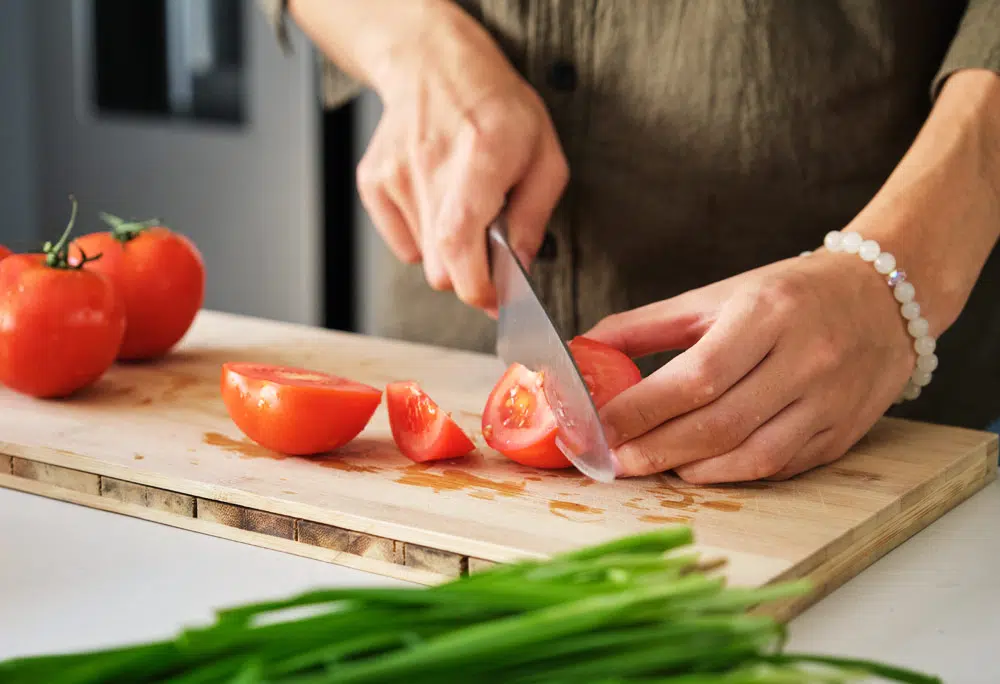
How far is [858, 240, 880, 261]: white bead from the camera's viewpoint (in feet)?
3.80

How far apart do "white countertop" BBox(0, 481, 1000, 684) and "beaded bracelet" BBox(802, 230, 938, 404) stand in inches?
6.7

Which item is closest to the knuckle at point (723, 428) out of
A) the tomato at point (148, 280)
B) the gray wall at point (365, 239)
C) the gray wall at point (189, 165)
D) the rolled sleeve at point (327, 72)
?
the tomato at point (148, 280)

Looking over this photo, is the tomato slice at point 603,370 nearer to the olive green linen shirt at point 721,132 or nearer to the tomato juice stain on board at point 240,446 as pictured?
the tomato juice stain on board at point 240,446

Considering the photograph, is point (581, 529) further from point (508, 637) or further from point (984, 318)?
point (984, 318)

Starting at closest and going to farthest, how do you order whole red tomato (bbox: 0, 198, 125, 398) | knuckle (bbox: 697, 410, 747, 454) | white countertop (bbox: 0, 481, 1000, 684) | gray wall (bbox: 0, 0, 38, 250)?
white countertop (bbox: 0, 481, 1000, 684) < knuckle (bbox: 697, 410, 747, 454) < whole red tomato (bbox: 0, 198, 125, 398) < gray wall (bbox: 0, 0, 38, 250)

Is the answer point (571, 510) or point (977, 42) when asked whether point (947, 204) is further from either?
point (571, 510)

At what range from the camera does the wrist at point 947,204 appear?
1.18 meters

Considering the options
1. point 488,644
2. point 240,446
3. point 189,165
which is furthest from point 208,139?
point 488,644

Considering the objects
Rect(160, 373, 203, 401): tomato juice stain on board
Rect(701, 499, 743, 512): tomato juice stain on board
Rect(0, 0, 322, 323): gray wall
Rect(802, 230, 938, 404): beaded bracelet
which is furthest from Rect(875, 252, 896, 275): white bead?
Rect(0, 0, 322, 323): gray wall

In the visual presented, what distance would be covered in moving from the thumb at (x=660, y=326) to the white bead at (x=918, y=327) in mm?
198

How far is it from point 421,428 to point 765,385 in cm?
34

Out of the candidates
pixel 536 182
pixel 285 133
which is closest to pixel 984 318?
pixel 536 182

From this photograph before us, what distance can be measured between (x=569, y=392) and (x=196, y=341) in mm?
774

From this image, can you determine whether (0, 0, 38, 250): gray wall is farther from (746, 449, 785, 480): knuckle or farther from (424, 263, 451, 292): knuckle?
(746, 449, 785, 480): knuckle
